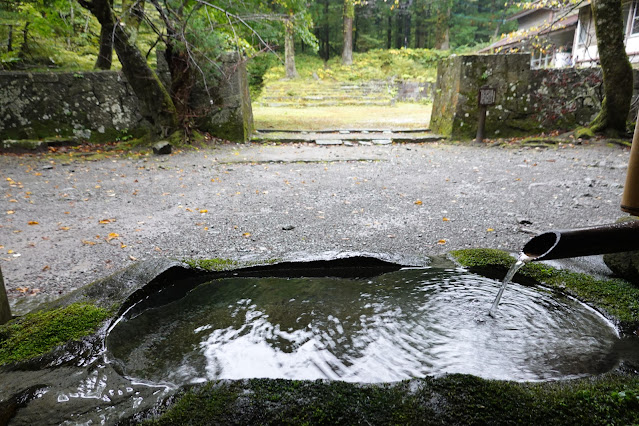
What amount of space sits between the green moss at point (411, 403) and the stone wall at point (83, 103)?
748cm

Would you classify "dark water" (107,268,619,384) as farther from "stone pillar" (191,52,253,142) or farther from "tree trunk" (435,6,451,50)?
"tree trunk" (435,6,451,50)

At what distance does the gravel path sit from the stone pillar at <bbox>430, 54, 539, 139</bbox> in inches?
60.7

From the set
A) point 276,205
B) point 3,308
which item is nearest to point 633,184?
point 3,308

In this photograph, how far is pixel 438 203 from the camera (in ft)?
15.4

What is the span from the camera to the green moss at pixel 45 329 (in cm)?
166

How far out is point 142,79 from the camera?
7.66 m

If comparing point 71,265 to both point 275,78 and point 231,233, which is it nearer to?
point 231,233

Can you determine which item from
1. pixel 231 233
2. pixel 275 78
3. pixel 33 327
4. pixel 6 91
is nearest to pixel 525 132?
pixel 231 233

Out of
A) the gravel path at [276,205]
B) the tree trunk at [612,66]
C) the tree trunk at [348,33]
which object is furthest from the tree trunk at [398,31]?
the gravel path at [276,205]

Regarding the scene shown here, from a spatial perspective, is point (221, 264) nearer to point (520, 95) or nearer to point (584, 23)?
point (520, 95)

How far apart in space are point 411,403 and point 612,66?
897cm

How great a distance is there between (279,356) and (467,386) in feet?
2.91

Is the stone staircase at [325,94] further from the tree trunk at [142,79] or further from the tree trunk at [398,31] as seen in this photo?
the tree trunk at [398,31]

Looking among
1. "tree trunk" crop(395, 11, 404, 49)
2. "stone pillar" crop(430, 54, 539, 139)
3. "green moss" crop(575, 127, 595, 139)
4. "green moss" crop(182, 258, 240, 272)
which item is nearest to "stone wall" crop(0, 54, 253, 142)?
"stone pillar" crop(430, 54, 539, 139)
